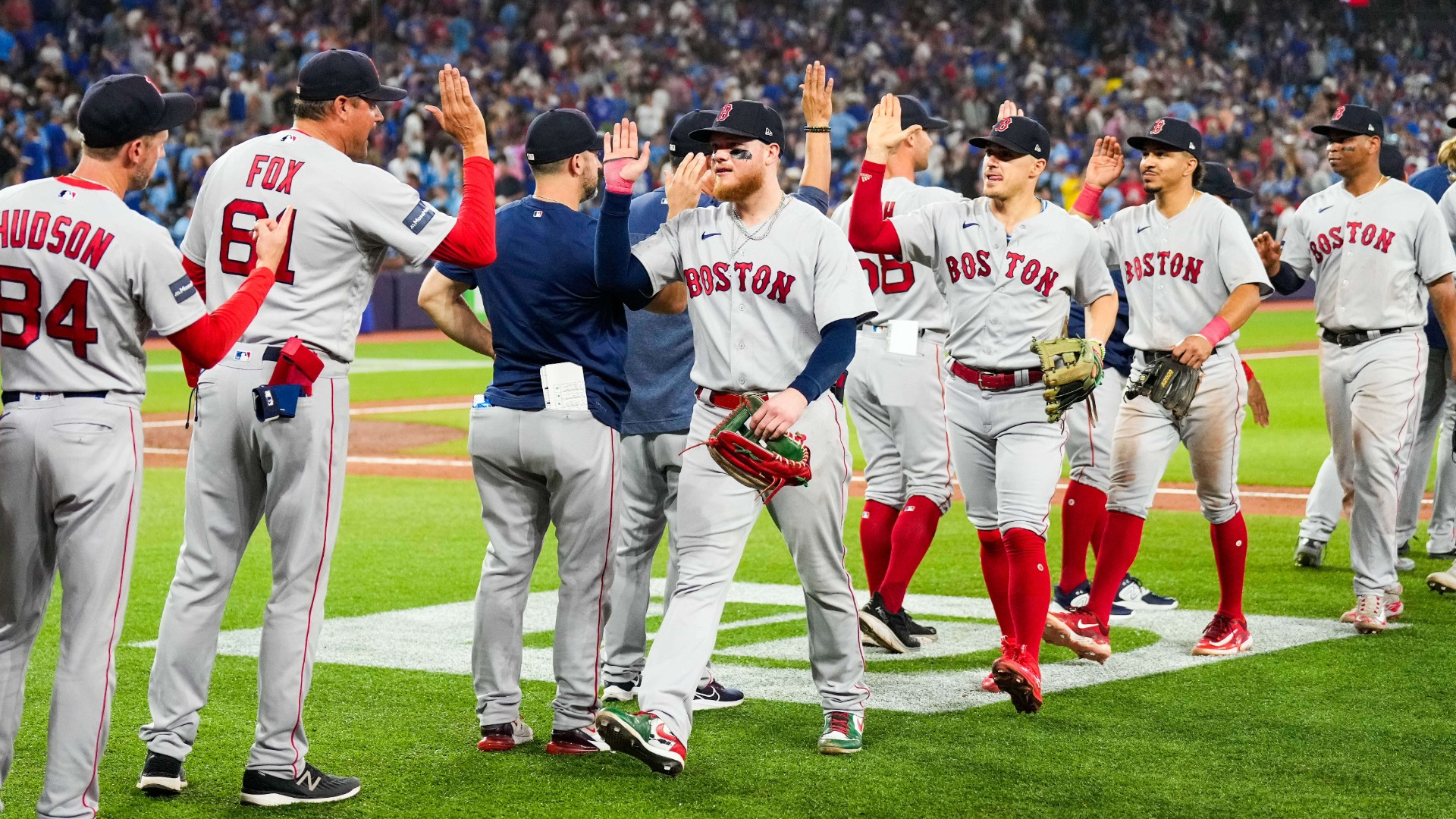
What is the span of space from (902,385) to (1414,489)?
12.6ft

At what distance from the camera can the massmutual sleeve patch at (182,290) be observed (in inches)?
169

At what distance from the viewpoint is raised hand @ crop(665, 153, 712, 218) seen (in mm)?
5359

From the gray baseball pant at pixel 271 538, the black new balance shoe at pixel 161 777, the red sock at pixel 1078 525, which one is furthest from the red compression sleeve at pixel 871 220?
the black new balance shoe at pixel 161 777

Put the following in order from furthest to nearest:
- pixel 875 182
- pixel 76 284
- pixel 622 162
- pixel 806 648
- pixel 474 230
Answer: pixel 806 648 < pixel 875 182 < pixel 622 162 < pixel 474 230 < pixel 76 284

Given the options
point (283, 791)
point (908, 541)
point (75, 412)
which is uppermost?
point (75, 412)

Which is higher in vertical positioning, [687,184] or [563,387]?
[687,184]

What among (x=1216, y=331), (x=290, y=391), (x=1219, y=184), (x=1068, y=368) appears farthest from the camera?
(x=1219, y=184)

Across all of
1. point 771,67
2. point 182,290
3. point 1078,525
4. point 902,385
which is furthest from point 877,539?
point 771,67

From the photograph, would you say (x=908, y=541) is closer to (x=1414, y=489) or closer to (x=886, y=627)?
(x=886, y=627)

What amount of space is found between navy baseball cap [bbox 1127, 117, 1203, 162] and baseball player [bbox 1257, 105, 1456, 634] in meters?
0.72

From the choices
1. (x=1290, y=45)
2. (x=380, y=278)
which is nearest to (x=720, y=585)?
(x=380, y=278)

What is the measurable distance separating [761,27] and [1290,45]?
1371 centimetres

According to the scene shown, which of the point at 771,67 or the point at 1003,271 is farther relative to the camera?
the point at 771,67

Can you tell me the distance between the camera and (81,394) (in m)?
4.27
